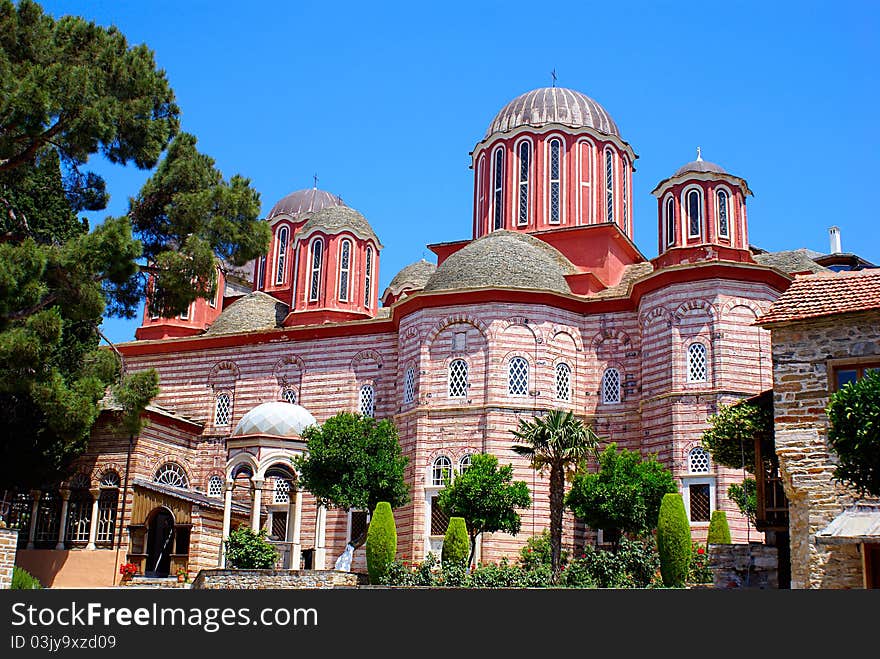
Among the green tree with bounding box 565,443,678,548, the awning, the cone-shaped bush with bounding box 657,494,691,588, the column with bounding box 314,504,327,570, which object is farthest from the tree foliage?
the awning

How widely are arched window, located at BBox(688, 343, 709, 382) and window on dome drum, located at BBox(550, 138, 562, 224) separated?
26.2 feet

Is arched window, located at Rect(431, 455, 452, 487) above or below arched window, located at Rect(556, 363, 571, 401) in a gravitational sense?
below

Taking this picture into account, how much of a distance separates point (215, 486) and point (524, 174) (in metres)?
13.4

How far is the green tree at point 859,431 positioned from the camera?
1238 cm

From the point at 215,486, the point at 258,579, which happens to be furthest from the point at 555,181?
the point at 258,579

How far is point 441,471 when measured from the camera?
26078 mm

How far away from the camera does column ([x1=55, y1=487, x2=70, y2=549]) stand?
87.6 feet

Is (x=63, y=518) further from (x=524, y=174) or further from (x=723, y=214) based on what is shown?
(x=723, y=214)

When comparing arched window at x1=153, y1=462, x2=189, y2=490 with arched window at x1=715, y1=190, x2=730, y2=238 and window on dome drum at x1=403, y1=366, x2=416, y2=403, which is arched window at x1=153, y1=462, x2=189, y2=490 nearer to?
window on dome drum at x1=403, y1=366, x2=416, y2=403

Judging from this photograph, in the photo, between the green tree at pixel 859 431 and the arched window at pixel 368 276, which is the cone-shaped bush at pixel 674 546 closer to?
the green tree at pixel 859 431

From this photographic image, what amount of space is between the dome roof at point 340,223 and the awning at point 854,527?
21087mm

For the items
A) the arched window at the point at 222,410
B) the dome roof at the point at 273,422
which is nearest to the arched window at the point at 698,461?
the dome roof at the point at 273,422

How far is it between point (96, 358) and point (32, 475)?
607 cm

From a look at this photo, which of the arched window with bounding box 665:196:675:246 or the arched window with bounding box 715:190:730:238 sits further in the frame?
the arched window with bounding box 665:196:675:246
